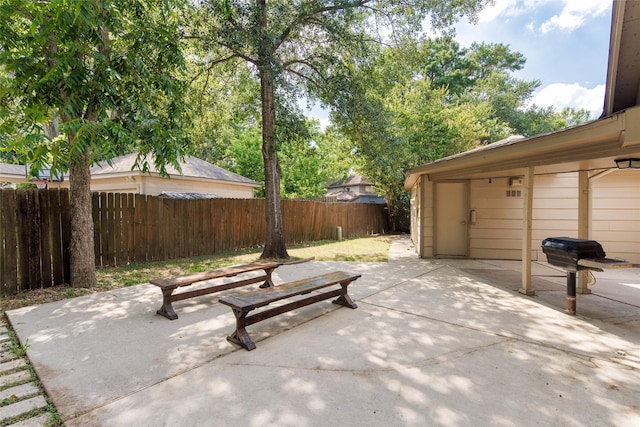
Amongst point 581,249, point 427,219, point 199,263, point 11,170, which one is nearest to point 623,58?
point 581,249

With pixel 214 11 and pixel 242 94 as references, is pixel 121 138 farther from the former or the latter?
pixel 242 94

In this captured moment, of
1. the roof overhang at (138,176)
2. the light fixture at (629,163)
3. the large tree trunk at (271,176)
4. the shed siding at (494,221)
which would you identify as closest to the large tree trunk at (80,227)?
the large tree trunk at (271,176)

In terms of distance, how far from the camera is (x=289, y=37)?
28.6ft

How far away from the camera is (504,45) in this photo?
2888 centimetres

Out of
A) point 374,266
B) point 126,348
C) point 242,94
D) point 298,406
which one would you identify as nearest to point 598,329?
point 298,406

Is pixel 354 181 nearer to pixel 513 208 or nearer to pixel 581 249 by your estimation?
pixel 513 208

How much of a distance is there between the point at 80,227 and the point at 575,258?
24.1 ft

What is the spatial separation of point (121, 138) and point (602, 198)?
10.0 meters

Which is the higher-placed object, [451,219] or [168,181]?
[168,181]

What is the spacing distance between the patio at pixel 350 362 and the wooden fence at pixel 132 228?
119 centimetres

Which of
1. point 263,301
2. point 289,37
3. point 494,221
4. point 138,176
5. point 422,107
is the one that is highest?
point 422,107

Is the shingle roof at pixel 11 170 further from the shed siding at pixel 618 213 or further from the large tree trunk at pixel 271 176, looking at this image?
the shed siding at pixel 618 213

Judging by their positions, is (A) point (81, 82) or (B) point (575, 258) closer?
(B) point (575, 258)

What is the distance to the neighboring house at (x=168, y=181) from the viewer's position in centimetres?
1077
